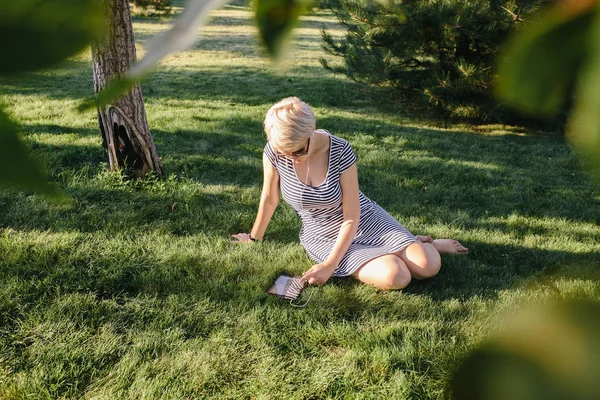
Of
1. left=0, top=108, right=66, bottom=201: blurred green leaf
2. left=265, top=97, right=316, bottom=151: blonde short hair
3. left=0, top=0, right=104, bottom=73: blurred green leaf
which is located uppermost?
left=0, top=0, right=104, bottom=73: blurred green leaf

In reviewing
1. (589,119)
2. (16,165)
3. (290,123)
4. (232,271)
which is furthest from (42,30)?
(232,271)

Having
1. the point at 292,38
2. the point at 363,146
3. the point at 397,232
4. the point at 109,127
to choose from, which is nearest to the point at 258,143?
the point at 363,146

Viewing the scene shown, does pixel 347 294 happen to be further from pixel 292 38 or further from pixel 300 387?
pixel 292 38

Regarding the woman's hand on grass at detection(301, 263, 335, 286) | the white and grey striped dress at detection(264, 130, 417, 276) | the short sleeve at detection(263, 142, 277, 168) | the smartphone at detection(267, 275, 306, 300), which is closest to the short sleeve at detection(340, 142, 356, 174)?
the white and grey striped dress at detection(264, 130, 417, 276)

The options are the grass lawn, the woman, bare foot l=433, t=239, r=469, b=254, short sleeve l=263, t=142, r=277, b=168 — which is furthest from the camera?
bare foot l=433, t=239, r=469, b=254

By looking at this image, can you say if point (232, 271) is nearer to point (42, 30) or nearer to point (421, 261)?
point (421, 261)

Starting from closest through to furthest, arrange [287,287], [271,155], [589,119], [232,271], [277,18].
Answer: [589,119] → [277,18] → [287,287] → [232,271] → [271,155]

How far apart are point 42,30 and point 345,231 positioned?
2.85m

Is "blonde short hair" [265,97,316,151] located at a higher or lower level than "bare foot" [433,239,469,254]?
higher

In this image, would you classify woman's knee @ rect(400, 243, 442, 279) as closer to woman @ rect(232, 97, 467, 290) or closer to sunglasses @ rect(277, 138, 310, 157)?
woman @ rect(232, 97, 467, 290)

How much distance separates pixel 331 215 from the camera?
315 cm

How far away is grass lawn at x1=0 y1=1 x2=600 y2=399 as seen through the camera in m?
2.11

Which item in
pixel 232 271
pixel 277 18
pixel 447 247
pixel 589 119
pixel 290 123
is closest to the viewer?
pixel 589 119

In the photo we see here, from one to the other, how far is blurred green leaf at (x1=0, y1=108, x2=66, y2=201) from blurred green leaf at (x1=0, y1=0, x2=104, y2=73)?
0.07ft
